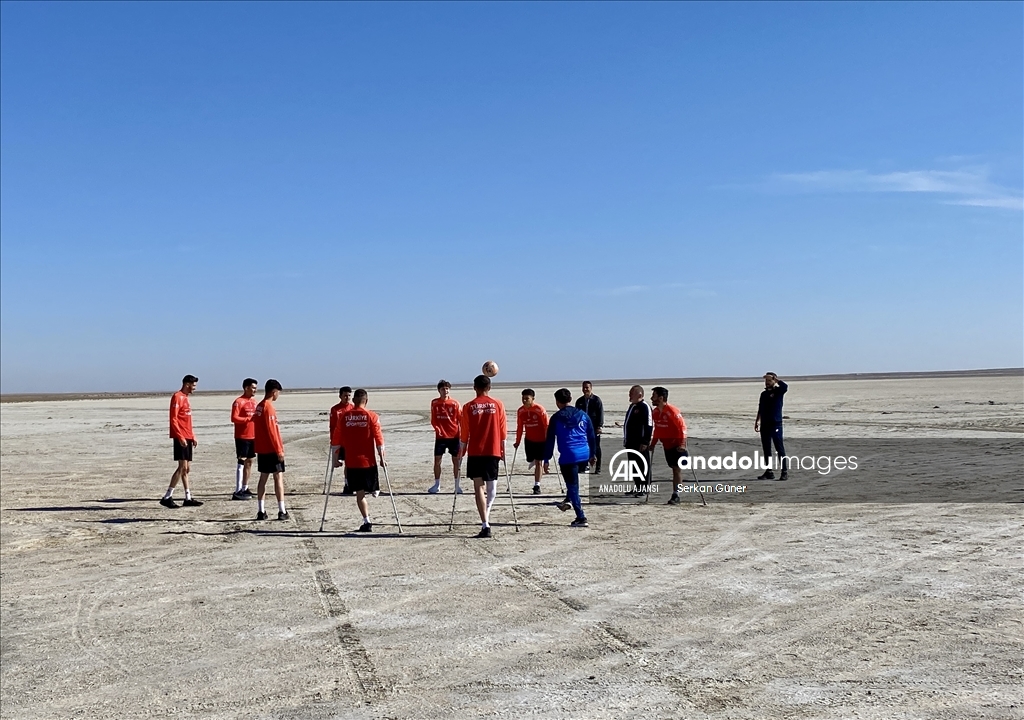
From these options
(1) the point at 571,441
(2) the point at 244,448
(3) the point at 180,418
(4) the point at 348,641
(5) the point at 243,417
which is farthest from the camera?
(2) the point at 244,448

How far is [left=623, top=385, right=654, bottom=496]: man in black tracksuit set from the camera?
13938 mm

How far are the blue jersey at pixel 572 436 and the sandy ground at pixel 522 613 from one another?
1.02 m

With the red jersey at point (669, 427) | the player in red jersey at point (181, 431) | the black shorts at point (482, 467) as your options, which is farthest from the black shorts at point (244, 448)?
the red jersey at point (669, 427)

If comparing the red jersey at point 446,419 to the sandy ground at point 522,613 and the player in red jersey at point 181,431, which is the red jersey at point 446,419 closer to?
the sandy ground at point 522,613

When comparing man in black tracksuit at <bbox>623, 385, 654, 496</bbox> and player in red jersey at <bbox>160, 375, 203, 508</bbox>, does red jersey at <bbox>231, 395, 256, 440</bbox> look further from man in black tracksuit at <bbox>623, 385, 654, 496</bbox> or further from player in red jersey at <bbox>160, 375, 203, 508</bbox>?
man in black tracksuit at <bbox>623, 385, 654, 496</bbox>

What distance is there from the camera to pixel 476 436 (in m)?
10.9

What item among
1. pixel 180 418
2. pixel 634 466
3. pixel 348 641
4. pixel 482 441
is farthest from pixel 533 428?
pixel 348 641

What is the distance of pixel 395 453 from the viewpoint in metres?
22.7

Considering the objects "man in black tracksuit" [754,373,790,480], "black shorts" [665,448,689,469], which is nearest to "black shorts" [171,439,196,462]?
"black shorts" [665,448,689,469]

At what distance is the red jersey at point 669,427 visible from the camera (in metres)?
13.4

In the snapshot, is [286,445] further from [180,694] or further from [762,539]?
[180,694]

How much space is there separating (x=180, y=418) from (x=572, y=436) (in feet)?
21.7

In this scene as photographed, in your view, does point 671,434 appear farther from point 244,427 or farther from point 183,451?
point 183,451

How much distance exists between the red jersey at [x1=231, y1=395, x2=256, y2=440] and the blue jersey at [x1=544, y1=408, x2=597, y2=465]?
18.2ft
